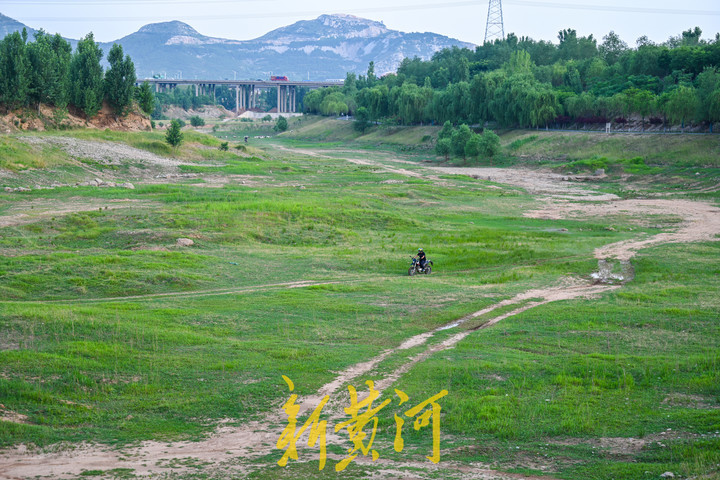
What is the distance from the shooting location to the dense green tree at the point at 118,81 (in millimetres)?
95375

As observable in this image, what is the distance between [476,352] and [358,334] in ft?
15.1

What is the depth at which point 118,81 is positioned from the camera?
3770 inches

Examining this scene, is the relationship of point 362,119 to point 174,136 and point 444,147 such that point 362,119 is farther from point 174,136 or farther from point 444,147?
point 174,136

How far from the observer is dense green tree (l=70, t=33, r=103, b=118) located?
90.9 meters

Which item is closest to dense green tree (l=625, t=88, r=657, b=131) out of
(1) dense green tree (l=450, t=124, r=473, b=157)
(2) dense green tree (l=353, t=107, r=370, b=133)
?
(1) dense green tree (l=450, t=124, r=473, b=157)

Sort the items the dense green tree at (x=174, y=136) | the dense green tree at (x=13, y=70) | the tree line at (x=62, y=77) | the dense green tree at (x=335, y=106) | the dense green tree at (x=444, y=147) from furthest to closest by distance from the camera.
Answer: the dense green tree at (x=335, y=106), the dense green tree at (x=444, y=147), the dense green tree at (x=174, y=136), the tree line at (x=62, y=77), the dense green tree at (x=13, y=70)

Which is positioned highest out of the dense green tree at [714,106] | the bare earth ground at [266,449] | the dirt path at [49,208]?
the dense green tree at [714,106]

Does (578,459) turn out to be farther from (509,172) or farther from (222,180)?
(509,172)

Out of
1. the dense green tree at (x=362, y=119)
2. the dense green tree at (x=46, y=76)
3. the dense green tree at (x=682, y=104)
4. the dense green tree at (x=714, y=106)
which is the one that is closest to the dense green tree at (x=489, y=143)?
the dense green tree at (x=682, y=104)

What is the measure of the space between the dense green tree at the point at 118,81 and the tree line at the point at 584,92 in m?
64.5

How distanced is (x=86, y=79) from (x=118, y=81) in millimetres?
4454

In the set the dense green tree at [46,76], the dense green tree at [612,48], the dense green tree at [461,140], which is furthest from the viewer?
the dense green tree at [612,48]

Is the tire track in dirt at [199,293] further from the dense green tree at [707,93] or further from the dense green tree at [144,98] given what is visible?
the dense green tree at [144,98]

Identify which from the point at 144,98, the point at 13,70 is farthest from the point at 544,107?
the point at 13,70
